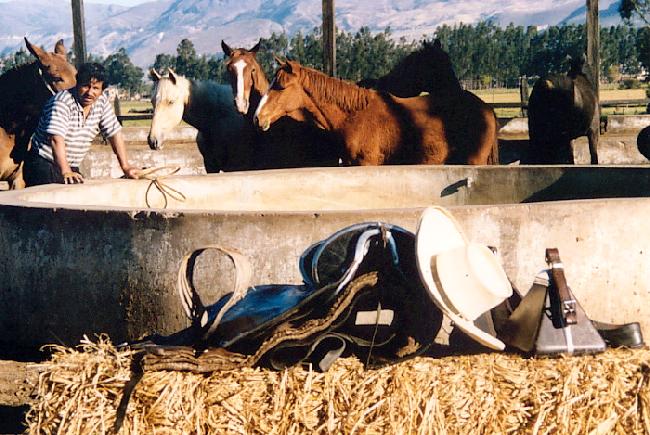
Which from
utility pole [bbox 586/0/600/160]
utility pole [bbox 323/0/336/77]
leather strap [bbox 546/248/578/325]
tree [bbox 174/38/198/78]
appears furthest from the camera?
tree [bbox 174/38/198/78]

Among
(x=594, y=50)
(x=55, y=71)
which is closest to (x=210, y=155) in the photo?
(x=55, y=71)

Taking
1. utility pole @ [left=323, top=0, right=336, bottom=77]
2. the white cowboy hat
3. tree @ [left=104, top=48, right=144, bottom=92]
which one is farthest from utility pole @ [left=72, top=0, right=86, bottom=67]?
tree @ [left=104, top=48, right=144, bottom=92]

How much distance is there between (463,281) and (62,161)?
3776 mm

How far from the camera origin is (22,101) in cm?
1046

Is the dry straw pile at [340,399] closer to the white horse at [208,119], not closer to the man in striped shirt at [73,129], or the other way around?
the man in striped shirt at [73,129]

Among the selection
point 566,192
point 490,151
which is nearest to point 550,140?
point 490,151

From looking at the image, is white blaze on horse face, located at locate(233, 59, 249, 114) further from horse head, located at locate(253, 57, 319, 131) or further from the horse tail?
the horse tail

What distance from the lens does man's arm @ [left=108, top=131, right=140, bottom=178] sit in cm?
671

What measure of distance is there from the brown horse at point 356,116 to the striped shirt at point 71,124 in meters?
2.33

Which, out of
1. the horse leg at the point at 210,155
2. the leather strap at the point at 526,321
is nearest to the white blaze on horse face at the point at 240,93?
the horse leg at the point at 210,155

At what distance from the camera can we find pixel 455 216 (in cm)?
447

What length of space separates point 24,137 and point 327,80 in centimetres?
355

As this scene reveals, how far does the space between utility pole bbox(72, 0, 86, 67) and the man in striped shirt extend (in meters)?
6.20

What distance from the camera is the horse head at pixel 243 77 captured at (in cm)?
1010
